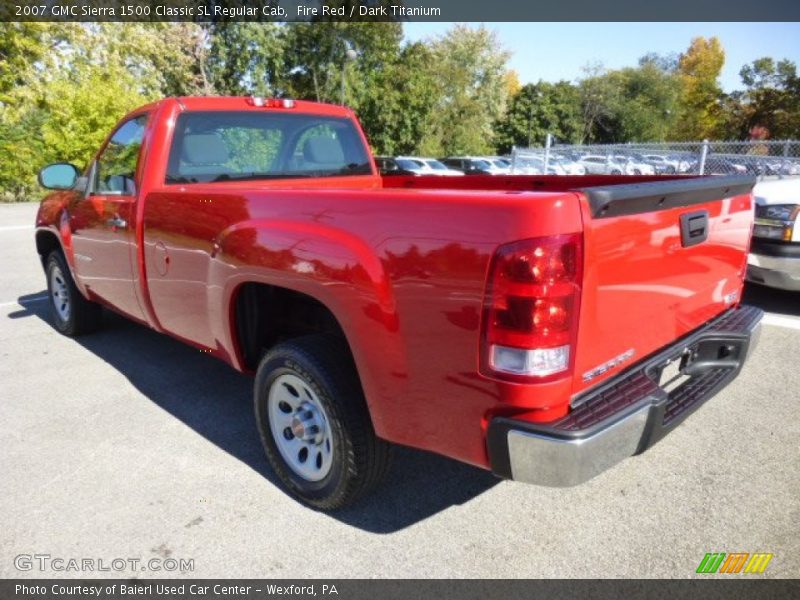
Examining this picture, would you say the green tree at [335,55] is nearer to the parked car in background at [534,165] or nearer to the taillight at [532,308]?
the parked car in background at [534,165]

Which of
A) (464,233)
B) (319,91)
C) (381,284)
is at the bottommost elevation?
(381,284)

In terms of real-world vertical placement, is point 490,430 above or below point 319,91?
below

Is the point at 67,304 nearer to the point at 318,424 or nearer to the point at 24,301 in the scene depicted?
the point at 24,301

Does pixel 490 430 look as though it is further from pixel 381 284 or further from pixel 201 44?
pixel 201 44

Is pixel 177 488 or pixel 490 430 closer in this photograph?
pixel 490 430

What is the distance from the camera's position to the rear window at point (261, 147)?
3.56m

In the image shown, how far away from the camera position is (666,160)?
14.7 metres

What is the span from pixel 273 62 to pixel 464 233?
114ft

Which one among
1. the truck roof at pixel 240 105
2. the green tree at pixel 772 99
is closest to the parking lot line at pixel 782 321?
the truck roof at pixel 240 105

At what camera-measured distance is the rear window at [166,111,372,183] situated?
11.7ft

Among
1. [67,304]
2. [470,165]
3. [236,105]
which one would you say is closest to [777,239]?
[236,105]

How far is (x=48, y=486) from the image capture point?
113 inches

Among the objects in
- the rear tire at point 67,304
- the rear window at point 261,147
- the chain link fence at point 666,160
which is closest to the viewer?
the rear window at point 261,147

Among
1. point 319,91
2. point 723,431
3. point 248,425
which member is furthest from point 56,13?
point 723,431
